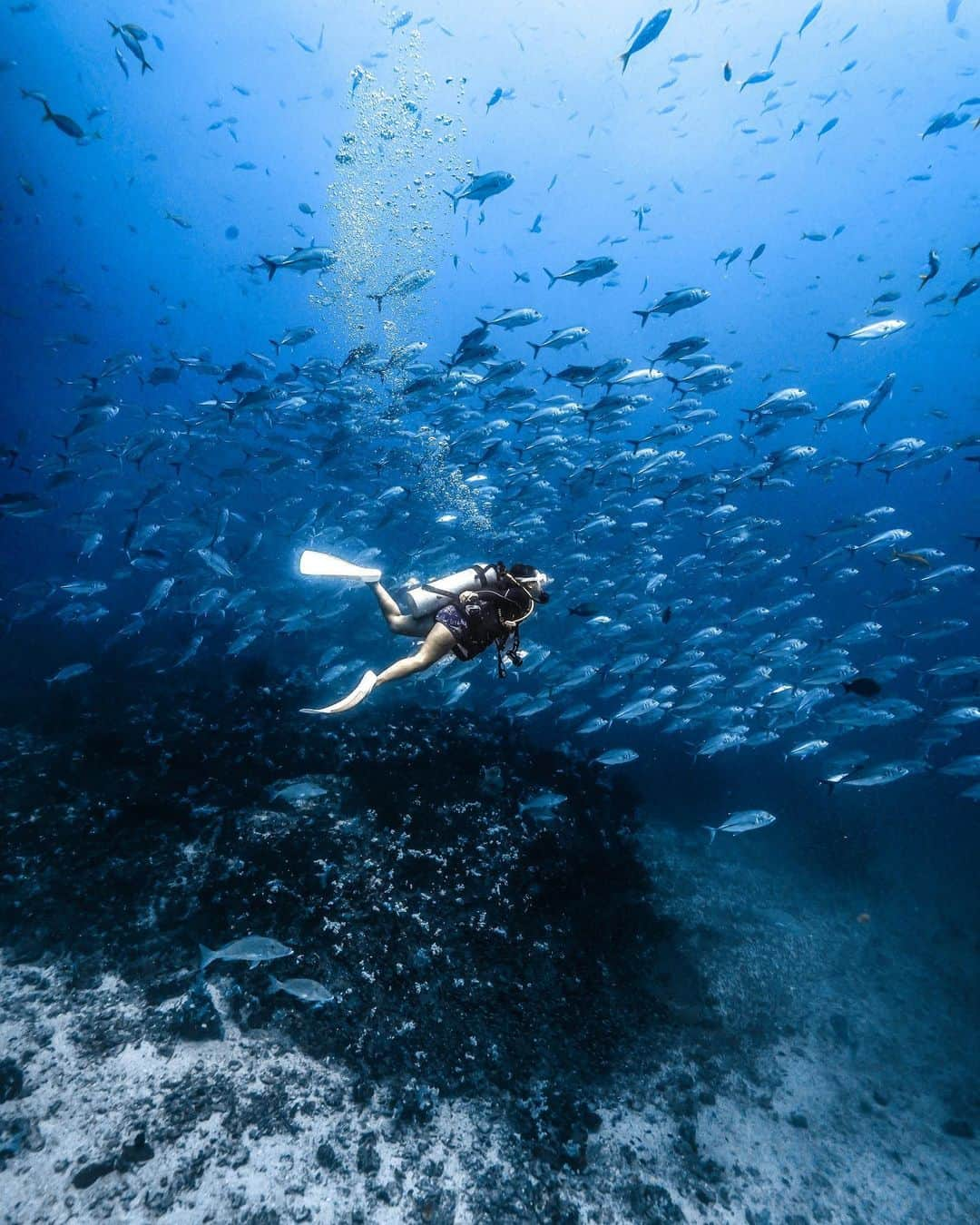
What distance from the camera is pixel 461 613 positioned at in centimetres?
425

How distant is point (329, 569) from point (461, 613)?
138cm

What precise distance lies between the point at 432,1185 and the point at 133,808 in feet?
16.9

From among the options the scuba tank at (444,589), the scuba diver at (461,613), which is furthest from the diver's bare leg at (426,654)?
the scuba tank at (444,589)

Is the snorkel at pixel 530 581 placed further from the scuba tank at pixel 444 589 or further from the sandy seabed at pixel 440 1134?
the sandy seabed at pixel 440 1134

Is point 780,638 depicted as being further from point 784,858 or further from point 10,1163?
point 10,1163

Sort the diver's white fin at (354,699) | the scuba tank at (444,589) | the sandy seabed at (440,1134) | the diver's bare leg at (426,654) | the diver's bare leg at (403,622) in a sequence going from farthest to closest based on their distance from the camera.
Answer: the diver's bare leg at (403,622)
the scuba tank at (444,589)
the diver's bare leg at (426,654)
the diver's white fin at (354,699)
the sandy seabed at (440,1134)

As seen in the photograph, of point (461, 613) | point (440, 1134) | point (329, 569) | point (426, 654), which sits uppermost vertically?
point (329, 569)

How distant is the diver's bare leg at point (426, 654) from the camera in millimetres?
4164

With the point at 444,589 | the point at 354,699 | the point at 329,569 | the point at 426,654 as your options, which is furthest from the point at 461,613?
the point at 329,569

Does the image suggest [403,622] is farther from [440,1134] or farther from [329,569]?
[440,1134]

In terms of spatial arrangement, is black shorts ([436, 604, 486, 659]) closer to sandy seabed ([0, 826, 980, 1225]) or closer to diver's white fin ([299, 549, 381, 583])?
diver's white fin ([299, 549, 381, 583])

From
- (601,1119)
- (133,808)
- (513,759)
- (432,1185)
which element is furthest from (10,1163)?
(513,759)

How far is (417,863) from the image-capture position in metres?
6.42

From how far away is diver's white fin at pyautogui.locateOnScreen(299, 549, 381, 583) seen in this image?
4699 millimetres
